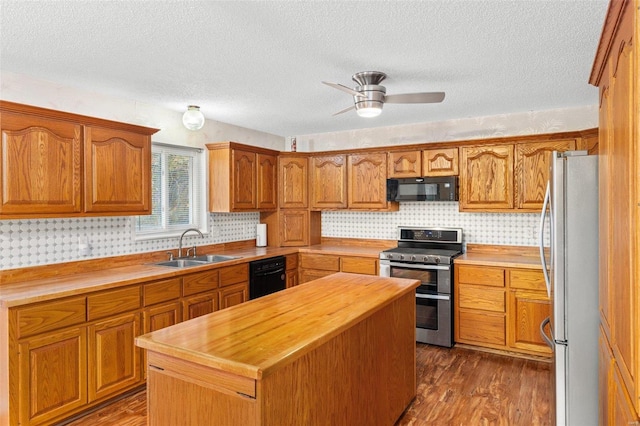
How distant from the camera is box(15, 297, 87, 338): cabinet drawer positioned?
2.47 m

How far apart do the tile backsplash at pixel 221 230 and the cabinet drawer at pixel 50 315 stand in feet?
2.11

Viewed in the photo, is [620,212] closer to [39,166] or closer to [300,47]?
[300,47]

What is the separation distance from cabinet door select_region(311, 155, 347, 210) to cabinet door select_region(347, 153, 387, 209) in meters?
0.09

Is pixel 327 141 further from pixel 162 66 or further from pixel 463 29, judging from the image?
pixel 463 29

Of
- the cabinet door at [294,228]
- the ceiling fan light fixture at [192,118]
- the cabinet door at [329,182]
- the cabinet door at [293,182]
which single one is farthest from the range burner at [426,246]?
the ceiling fan light fixture at [192,118]

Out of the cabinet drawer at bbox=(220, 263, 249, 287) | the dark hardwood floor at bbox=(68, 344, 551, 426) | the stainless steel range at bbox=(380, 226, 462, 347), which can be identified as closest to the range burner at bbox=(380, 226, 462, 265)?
the stainless steel range at bbox=(380, 226, 462, 347)

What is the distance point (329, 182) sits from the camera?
514 centimetres

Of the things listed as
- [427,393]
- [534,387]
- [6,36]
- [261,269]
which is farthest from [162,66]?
[534,387]

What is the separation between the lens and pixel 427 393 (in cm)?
314

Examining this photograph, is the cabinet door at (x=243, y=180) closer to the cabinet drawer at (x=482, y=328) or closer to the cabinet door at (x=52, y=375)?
the cabinet door at (x=52, y=375)

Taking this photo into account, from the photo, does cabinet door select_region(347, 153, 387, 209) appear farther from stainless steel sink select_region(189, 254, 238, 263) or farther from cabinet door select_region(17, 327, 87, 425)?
cabinet door select_region(17, 327, 87, 425)

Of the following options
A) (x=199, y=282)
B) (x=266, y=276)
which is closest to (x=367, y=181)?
(x=266, y=276)

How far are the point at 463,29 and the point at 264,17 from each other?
3.62 feet

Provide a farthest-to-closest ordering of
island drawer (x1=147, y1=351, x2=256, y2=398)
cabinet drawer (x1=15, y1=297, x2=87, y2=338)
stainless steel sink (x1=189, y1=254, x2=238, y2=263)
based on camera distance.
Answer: stainless steel sink (x1=189, y1=254, x2=238, y2=263)
cabinet drawer (x1=15, y1=297, x2=87, y2=338)
island drawer (x1=147, y1=351, x2=256, y2=398)
